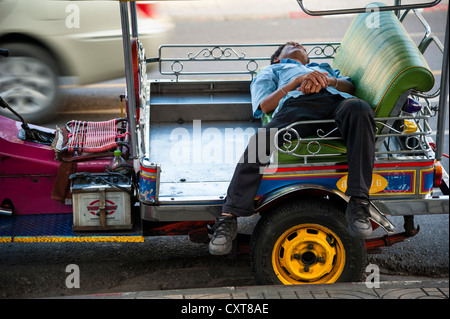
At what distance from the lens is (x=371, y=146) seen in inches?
155

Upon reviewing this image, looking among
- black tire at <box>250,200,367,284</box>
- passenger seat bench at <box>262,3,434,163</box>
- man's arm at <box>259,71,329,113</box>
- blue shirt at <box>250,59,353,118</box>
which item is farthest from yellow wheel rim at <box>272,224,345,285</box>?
blue shirt at <box>250,59,353,118</box>

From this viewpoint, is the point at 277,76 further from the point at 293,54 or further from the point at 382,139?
the point at 382,139

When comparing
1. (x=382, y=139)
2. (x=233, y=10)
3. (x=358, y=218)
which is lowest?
(x=358, y=218)

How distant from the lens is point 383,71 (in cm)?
421

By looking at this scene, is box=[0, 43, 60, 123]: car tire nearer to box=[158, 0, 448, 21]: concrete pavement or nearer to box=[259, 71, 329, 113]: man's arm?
box=[259, 71, 329, 113]: man's arm

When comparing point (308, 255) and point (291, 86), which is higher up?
point (291, 86)

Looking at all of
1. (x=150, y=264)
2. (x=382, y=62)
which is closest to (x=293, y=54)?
(x=382, y=62)

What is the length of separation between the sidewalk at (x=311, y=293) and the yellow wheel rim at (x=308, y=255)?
0.77 feet

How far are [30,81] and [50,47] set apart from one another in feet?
1.57

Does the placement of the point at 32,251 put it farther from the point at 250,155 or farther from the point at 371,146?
the point at 371,146

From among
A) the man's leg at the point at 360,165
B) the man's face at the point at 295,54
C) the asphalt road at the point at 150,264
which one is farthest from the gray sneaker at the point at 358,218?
the man's face at the point at 295,54

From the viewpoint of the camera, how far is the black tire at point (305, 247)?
4.05 metres

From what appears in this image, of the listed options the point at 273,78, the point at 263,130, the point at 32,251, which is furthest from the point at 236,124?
the point at 32,251
